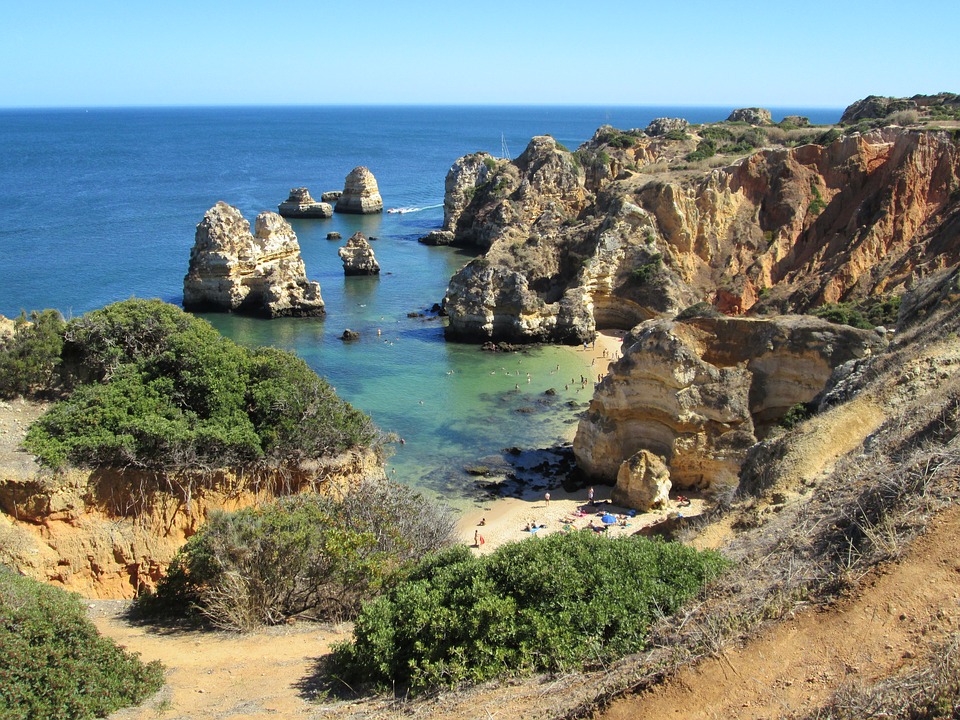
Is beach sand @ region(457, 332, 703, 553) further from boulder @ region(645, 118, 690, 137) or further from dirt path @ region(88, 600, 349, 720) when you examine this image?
boulder @ region(645, 118, 690, 137)

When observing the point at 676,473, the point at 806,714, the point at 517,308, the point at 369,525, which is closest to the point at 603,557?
the point at 806,714

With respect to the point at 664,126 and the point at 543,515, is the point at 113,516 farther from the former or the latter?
the point at 664,126

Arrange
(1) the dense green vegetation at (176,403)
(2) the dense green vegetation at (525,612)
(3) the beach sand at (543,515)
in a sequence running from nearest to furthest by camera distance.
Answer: (2) the dense green vegetation at (525,612)
(1) the dense green vegetation at (176,403)
(3) the beach sand at (543,515)

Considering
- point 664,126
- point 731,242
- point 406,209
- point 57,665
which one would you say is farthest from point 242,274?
point 664,126

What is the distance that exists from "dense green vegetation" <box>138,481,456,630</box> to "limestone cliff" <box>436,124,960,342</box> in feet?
98.2

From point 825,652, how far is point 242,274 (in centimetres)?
4732

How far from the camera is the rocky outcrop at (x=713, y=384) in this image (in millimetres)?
24078

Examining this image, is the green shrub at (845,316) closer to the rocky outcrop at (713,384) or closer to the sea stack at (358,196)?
the rocky outcrop at (713,384)

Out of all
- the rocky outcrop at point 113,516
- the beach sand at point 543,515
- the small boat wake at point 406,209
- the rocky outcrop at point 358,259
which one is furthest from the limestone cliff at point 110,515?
the small boat wake at point 406,209

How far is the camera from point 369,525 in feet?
49.6

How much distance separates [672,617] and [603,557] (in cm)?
137

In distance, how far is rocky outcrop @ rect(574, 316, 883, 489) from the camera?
79.0 feet

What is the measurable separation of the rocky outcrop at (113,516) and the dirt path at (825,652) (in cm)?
1076

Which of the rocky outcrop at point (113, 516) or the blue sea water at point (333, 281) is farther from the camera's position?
the blue sea water at point (333, 281)
